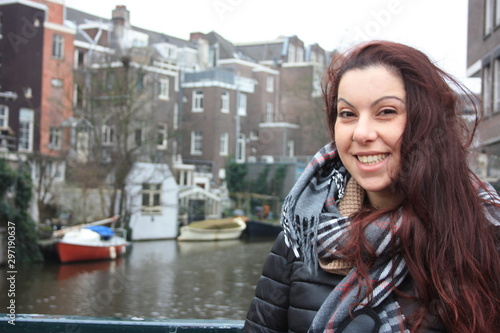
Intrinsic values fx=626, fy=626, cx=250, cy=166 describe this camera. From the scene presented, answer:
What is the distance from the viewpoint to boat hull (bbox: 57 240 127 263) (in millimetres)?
14758

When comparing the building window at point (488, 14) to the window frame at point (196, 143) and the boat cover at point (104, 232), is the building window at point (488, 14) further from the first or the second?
the window frame at point (196, 143)

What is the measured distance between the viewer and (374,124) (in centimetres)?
128

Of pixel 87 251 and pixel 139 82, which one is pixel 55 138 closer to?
pixel 139 82

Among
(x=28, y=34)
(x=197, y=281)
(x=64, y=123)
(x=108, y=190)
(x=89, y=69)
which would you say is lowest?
(x=197, y=281)

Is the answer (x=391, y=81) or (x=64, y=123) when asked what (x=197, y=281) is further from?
(x=391, y=81)

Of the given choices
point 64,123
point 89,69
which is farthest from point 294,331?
point 64,123

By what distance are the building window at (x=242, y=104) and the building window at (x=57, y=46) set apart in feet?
35.8

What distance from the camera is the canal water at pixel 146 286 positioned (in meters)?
9.95

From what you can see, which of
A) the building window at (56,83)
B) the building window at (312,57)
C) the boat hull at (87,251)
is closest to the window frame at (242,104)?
the building window at (312,57)

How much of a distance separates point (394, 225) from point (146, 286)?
11.5 m

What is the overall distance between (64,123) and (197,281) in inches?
350

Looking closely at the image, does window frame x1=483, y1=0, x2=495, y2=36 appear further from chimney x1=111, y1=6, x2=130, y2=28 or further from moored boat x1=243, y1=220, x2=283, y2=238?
chimney x1=111, y1=6, x2=130, y2=28

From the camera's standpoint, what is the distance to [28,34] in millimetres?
20922

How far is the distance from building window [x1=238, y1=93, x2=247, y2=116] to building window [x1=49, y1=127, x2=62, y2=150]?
12586 mm
